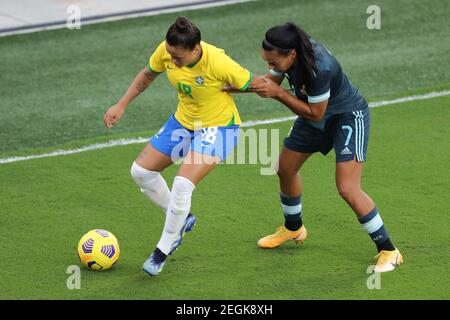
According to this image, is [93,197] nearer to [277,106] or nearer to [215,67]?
[215,67]

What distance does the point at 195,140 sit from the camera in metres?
7.87

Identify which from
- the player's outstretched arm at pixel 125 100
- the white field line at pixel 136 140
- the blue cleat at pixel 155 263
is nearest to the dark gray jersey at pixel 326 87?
the player's outstretched arm at pixel 125 100

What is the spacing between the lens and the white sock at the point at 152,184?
805 cm

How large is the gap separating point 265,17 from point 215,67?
783 centimetres

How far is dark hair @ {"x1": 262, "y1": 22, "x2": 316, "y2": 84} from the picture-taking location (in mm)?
7281

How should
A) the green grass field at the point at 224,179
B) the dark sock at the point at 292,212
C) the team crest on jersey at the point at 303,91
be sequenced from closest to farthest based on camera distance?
the team crest on jersey at the point at 303,91, the green grass field at the point at 224,179, the dark sock at the point at 292,212

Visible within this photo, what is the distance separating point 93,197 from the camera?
963 cm

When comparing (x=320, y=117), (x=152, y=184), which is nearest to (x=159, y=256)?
(x=152, y=184)

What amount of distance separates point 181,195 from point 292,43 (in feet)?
4.84

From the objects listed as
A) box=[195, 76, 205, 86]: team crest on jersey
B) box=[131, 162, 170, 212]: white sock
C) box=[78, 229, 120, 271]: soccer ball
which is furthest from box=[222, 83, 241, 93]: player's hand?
box=[78, 229, 120, 271]: soccer ball

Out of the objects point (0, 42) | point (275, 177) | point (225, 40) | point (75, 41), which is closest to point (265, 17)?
point (225, 40)

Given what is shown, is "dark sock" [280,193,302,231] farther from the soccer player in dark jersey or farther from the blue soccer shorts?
the blue soccer shorts

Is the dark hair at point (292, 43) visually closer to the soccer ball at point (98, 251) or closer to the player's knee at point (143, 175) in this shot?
the player's knee at point (143, 175)

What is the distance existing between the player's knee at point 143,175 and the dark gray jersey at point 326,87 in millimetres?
1367
